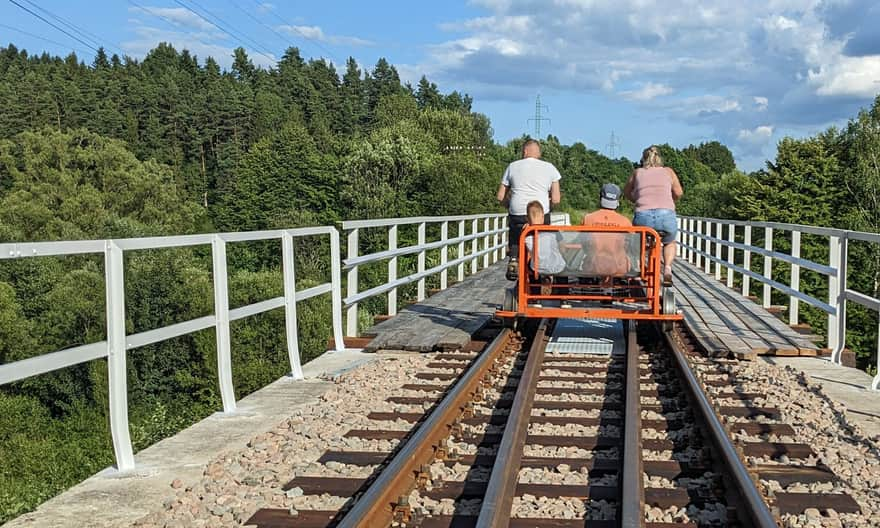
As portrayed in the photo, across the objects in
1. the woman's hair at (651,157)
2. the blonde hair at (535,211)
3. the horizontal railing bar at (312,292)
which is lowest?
the horizontal railing bar at (312,292)

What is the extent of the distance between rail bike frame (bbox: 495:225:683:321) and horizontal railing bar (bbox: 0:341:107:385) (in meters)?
4.91

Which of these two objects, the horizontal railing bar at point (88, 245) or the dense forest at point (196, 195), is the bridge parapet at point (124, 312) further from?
the dense forest at point (196, 195)

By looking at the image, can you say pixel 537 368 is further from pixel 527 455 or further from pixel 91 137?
pixel 91 137

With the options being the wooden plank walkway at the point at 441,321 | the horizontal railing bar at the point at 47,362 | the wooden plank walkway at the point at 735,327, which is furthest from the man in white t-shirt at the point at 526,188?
the horizontal railing bar at the point at 47,362

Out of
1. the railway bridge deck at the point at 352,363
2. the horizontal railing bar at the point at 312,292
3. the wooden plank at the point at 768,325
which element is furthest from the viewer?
the wooden plank at the point at 768,325

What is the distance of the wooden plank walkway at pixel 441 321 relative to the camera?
30.4 ft

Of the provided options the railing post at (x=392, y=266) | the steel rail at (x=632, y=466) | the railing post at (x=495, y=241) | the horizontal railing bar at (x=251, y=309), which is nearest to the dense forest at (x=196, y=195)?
the railing post at (x=392, y=266)

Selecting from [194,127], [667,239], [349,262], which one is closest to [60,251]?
[349,262]

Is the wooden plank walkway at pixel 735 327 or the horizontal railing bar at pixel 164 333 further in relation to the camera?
the wooden plank walkway at pixel 735 327

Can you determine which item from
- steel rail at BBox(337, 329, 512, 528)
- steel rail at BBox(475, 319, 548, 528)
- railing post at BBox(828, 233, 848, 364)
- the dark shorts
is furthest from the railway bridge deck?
the dark shorts

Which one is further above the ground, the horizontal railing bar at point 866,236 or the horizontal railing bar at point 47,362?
the horizontal railing bar at point 866,236

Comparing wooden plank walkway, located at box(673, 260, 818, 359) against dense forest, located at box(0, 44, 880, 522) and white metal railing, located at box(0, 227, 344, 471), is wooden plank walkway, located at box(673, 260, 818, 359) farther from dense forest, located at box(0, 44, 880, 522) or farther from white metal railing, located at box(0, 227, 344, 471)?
dense forest, located at box(0, 44, 880, 522)

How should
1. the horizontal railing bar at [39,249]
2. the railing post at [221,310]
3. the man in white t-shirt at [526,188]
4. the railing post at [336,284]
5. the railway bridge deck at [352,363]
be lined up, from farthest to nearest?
the man in white t-shirt at [526,188] → the railing post at [336,284] → the railing post at [221,310] → the railway bridge deck at [352,363] → the horizontal railing bar at [39,249]

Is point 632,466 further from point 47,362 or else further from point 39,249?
point 39,249
